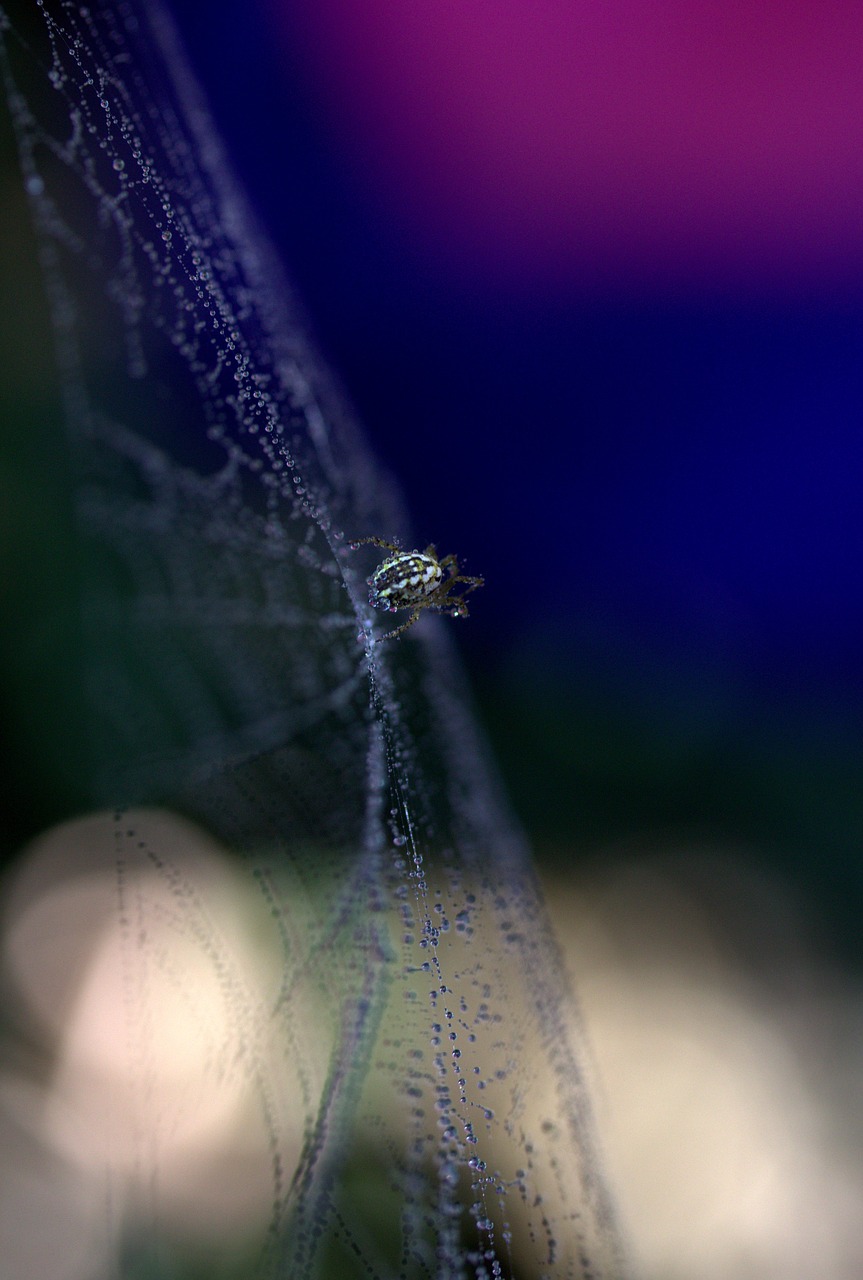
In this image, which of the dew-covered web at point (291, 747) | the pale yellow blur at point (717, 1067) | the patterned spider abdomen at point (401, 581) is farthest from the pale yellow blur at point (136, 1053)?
the pale yellow blur at point (717, 1067)

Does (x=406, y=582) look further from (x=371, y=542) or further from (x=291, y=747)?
(x=291, y=747)

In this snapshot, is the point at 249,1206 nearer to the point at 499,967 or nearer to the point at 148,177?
the point at 499,967

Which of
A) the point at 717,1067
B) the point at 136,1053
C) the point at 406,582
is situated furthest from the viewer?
the point at 717,1067

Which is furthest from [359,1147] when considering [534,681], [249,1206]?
[534,681]

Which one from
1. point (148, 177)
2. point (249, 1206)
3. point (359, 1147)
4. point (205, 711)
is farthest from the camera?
point (205, 711)

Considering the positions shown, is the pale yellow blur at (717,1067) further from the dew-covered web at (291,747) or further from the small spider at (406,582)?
the small spider at (406,582)

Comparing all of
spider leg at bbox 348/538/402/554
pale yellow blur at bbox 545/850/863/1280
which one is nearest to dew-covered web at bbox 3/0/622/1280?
spider leg at bbox 348/538/402/554

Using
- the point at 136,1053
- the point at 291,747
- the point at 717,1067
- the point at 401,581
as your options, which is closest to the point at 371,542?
the point at 401,581
